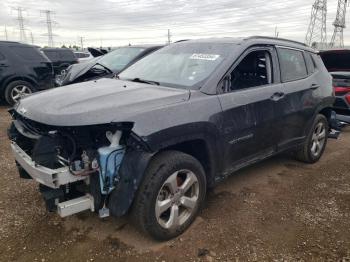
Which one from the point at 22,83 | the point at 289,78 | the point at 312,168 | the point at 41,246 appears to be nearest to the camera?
the point at 41,246

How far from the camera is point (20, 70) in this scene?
9703 mm

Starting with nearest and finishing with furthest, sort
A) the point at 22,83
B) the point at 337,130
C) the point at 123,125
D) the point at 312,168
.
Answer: the point at 123,125, the point at 312,168, the point at 337,130, the point at 22,83

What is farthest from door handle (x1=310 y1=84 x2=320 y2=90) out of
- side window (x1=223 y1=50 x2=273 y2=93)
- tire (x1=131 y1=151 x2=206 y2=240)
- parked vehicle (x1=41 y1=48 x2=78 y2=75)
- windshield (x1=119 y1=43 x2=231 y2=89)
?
parked vehicle (x1=41 y1=48 x2=78 y2=75)

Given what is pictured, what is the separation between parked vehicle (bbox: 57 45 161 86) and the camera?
736 cm

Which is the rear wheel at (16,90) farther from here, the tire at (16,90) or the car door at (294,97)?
the car door at (294,97)

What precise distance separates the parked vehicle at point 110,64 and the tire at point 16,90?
2104 mm

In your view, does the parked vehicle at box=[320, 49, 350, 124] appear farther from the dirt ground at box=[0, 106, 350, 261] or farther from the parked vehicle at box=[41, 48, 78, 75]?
the parked vehicle at box=[41, 48, 78, 75]

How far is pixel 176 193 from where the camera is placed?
317 cm

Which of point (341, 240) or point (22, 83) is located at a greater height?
point (22, 83)

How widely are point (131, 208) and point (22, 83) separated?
8.08 meters

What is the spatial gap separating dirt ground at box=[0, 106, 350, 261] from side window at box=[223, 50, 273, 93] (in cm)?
130

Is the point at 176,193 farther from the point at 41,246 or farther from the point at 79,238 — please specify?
the point at 41,246

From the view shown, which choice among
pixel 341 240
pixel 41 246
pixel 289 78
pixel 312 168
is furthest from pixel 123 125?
pixel 312 168

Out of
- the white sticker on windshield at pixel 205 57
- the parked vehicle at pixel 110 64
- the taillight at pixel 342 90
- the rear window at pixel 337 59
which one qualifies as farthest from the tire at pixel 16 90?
the taillight at pixel 342 90
